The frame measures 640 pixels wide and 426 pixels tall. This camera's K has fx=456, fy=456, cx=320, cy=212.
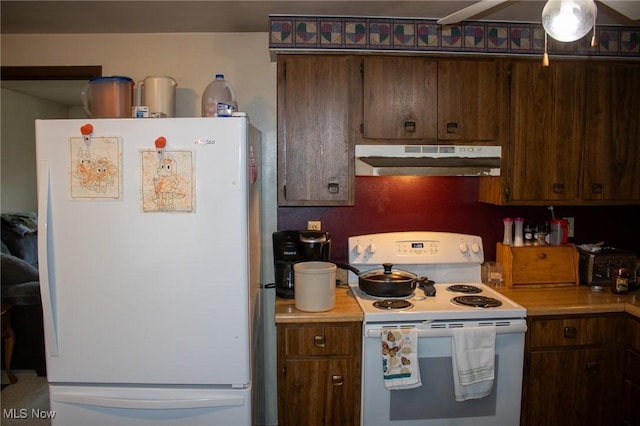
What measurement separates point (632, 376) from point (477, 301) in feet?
2.78

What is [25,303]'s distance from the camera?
336 centimetres

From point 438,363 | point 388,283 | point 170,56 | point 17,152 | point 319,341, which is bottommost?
point 438,363

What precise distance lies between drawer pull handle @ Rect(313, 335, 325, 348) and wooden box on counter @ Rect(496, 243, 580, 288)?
117cm

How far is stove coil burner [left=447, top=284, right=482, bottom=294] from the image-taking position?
250 centimetres

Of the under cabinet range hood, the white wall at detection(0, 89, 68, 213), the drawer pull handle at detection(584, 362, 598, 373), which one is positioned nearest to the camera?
the drawer pull handle at detection(584, 362, 598, 373)

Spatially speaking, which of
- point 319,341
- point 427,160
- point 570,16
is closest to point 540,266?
point 427,160

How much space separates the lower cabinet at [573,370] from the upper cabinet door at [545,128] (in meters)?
0.70

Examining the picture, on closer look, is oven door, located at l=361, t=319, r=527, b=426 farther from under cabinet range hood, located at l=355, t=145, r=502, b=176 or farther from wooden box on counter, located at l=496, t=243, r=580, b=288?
under cabinet range hood, located at l=355, t=145, r=502, b=176

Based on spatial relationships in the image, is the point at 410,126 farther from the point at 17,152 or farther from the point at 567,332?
the point at 17,152

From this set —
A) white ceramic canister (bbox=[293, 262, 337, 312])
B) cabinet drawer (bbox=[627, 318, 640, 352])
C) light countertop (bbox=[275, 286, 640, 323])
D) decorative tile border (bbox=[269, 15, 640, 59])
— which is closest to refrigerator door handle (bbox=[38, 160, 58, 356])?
light countertop (bbox=[275, 286, 640, 323])

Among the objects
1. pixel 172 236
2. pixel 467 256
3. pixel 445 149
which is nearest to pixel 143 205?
pixel 172 236

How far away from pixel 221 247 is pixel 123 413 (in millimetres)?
812

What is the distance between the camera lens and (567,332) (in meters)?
2.25

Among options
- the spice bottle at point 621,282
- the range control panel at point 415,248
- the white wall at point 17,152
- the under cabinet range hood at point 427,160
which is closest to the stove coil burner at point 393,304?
the range control panel at point 415,248
